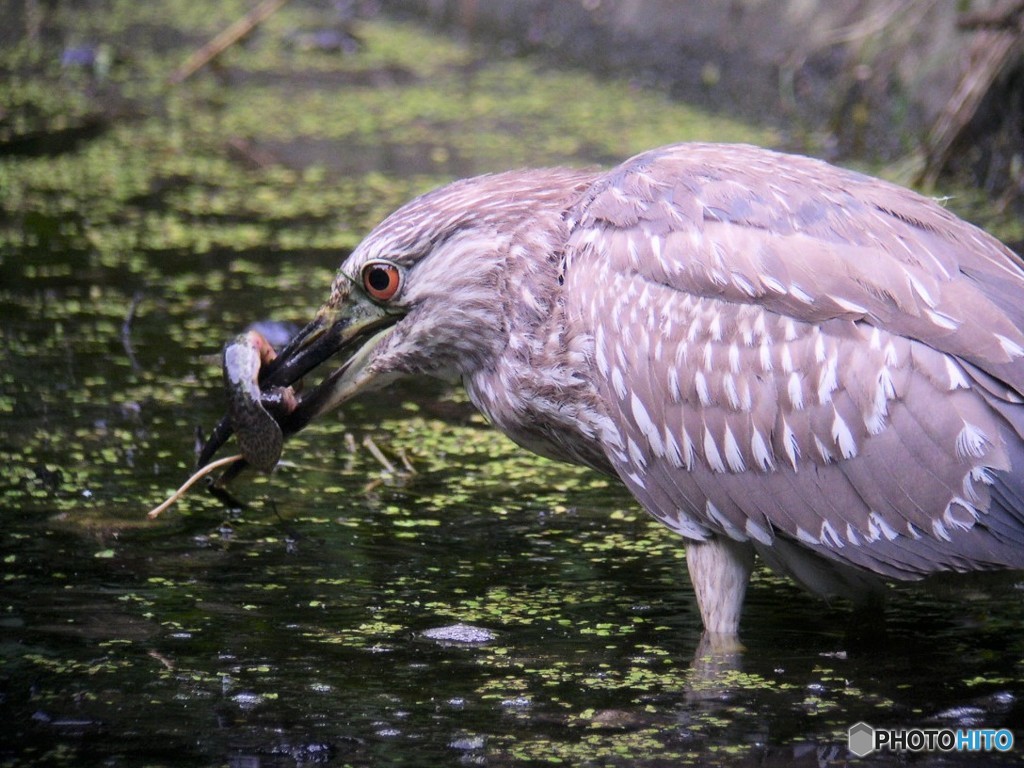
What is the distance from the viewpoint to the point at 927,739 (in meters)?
3.63

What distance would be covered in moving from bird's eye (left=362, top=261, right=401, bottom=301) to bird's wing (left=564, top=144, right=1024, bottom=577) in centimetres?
55

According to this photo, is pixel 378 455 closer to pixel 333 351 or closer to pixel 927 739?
pixel 333 351

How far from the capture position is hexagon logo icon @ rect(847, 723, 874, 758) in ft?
11.7

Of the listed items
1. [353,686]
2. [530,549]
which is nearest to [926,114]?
[530,549]

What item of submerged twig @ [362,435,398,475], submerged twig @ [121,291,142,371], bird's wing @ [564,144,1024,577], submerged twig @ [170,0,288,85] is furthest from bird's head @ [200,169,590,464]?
submerged twig @ [170,0,288,85]

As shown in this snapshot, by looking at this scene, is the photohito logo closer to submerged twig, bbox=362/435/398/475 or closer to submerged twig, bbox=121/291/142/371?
submerged twig, bbox=362/435/398/475

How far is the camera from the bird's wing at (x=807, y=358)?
12.5 ft

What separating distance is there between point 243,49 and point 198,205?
495 centimetres

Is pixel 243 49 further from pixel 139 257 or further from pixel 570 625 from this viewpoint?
pixel 570 625

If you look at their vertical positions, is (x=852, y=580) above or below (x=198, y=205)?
below

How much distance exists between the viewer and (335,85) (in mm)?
11984

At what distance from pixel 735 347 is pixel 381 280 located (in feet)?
3.68

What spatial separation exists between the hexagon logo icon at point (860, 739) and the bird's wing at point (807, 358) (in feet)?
1.64

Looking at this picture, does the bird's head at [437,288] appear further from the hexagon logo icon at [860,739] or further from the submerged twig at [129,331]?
the submerged twig at [129,331]
